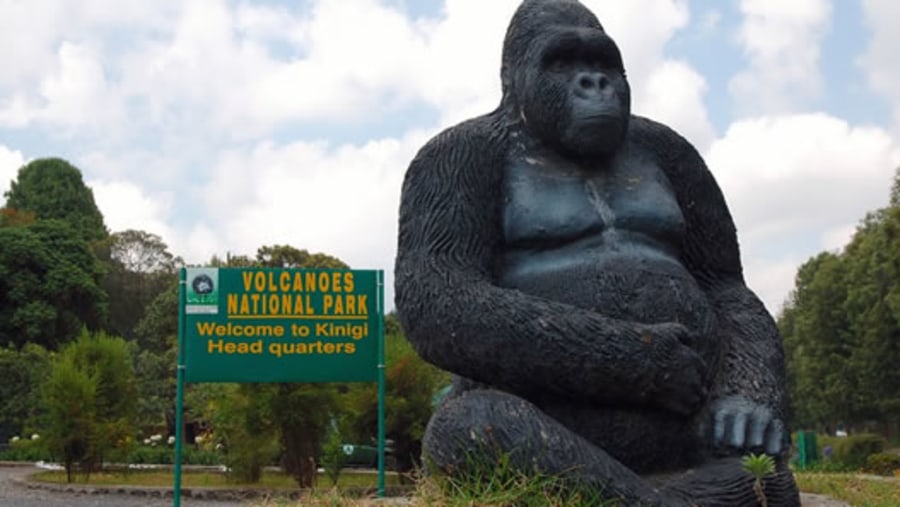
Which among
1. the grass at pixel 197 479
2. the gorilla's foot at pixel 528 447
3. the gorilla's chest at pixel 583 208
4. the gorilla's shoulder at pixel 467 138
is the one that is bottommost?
the grass at pixel 197 479

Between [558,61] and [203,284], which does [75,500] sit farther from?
[558,61]

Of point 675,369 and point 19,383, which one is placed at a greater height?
point 19,383

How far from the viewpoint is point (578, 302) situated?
3234mm

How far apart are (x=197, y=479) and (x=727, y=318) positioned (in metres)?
15.3

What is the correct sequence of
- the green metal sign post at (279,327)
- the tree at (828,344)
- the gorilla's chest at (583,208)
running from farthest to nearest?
1. the tree at (828,344)
2. the green metal sign post at (279,327)
3. the gorilla's chest at (583,208)

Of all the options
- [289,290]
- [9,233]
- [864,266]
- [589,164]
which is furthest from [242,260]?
[589,164]

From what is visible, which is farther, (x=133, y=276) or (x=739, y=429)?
(x=133, y=276)

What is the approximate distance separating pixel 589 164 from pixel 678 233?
393 mm

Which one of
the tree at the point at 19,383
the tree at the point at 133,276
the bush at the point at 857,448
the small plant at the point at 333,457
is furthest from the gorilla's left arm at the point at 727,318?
the tree at the point at 133,276

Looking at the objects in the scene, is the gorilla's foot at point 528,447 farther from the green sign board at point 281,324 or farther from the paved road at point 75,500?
the paved road at point 75,500

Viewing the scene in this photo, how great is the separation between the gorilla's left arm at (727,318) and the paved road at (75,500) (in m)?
9.90

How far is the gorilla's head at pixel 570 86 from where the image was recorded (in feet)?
11.2

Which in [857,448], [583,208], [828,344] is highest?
[828,344]

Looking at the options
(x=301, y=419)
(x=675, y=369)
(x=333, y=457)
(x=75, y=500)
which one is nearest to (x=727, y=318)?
(x=675, y=369)
